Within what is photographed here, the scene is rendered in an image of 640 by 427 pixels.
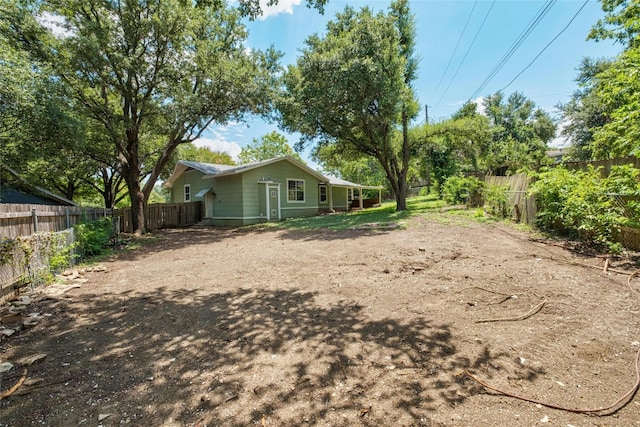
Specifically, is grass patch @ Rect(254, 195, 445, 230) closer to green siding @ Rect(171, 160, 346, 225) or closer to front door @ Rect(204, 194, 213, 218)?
green siding @ Rect(171, 160, 346, 225)

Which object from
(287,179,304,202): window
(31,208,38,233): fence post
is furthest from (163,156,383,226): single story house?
(31,208,38,233): fence post

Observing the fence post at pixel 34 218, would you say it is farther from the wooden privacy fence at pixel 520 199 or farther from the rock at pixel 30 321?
the wooden privacy fence at pixel 520 199

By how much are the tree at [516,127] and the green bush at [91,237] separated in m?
25.7

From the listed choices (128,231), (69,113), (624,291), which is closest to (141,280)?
(69,113)

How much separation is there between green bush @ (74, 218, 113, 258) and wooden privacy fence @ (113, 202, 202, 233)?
543cm

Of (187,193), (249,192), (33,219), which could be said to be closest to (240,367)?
(33,219)

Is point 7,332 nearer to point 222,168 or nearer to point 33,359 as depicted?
point 33,359

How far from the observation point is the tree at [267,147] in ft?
137

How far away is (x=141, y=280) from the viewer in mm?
5652

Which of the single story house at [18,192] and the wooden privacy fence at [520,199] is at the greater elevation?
the single story house at [18,192]

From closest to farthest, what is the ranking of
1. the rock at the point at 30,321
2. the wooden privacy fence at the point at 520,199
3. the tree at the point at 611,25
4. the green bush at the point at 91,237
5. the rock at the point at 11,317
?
1. the rock at the point at 30,321
2. the rock at the point at 11,317
3. the green bush at the point at 91,237
4. the wooden privacy fence at the point at 520,199
5. the tree at the point at 611,25

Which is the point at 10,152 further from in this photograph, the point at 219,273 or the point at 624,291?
the point at 624,291

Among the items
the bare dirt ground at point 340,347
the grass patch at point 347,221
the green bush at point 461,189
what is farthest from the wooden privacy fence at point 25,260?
the green bush at point 461,189

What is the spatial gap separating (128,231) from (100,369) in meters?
13.4
